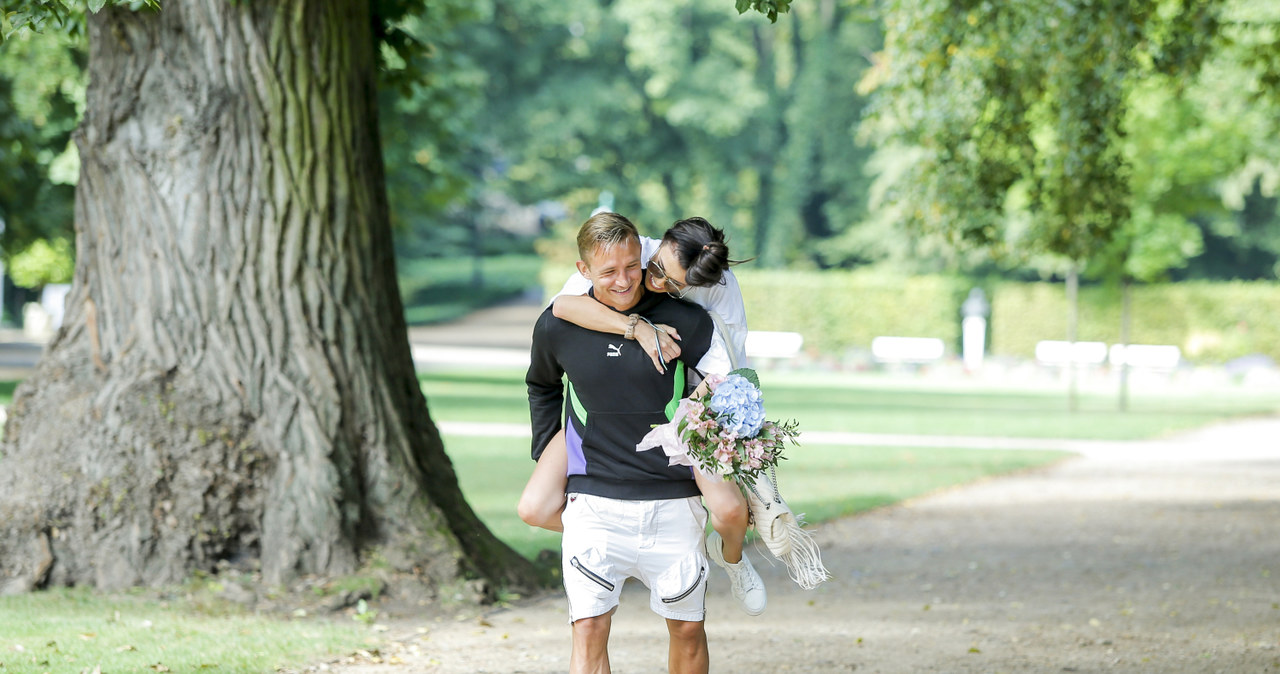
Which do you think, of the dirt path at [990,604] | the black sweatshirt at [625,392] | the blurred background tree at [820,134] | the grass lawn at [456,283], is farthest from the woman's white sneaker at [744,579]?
the grass lawn at [456,283]

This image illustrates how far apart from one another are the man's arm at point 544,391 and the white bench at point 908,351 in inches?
1303

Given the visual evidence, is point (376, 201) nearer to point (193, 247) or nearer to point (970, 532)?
point (193, 247)

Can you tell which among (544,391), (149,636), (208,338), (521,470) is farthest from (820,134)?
(544,391)

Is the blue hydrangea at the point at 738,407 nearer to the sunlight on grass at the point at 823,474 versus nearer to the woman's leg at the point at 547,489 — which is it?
the woman's leg at the point at 547,489

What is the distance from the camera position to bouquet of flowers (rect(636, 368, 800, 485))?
3.37 meters

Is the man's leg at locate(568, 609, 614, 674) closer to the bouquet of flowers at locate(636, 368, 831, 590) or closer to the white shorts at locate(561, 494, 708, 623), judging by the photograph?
the white shorts at locate(561, 494, 708, 623)

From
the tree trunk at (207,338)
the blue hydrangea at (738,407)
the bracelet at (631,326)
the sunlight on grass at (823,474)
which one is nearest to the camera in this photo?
the blue hydrangea at (738,407)

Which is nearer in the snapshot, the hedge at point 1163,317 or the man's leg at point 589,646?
the man's leg at point 589,646

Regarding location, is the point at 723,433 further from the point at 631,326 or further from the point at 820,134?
the point at 820,134

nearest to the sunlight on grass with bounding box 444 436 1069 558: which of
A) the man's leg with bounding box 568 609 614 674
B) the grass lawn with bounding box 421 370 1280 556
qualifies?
the grass lawn with bounding box 421 370 1280 556

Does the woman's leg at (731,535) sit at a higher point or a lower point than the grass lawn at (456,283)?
lower

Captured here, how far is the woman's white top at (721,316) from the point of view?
359 centimetres

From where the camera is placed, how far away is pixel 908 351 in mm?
36344

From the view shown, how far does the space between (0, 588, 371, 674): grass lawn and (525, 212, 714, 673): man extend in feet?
6.39
